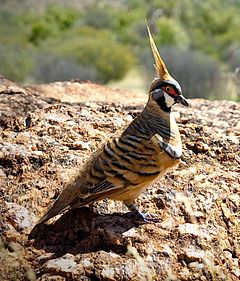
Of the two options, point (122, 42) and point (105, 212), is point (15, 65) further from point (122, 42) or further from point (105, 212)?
point (105, 212)

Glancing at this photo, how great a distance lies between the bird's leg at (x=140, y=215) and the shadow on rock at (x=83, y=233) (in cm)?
4

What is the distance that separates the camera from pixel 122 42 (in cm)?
2556

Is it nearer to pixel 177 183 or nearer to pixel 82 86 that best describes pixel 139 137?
pixel 177 183

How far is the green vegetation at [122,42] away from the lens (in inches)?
647

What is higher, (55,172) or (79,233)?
(55,172)

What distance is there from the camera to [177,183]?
13.7 feet

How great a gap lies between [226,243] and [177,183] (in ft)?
1.84

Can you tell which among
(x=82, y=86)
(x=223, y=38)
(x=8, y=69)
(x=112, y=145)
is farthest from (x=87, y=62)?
(x=112, y=145)

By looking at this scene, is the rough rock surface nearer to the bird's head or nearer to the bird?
the bird

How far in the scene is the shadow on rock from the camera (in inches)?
141

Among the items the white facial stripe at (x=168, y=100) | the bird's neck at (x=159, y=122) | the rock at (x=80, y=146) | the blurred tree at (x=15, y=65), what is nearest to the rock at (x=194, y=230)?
the bird's neck at (x=159, y=122)

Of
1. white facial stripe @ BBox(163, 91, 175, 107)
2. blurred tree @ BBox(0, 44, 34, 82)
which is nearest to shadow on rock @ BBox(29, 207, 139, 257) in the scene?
white facial stripe @ BBox(163, 91, 175, 107)

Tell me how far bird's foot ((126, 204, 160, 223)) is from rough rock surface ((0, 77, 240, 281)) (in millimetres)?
32

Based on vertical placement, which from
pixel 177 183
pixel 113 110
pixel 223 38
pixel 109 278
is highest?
pixel 223 38
